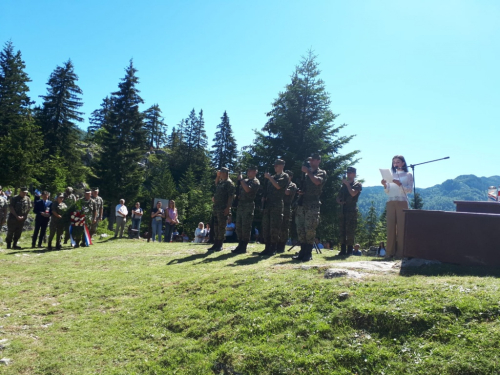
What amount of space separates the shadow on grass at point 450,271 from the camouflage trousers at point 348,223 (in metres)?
3.20

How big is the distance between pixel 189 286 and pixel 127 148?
3773 centimetres

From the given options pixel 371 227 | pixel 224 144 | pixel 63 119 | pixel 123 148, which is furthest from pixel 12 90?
pixel 371 227

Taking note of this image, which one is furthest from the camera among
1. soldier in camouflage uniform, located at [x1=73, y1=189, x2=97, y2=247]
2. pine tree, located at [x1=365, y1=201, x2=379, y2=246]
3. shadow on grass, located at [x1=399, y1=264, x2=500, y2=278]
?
pine tree, located at [x1=365, y1=201, x2=379, y2=246]

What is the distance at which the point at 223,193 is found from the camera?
33.4 ft

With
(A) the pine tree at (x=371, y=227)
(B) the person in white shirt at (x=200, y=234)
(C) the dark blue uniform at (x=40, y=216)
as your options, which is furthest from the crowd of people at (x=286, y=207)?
(A) the pine tree at (x=371, y=227)

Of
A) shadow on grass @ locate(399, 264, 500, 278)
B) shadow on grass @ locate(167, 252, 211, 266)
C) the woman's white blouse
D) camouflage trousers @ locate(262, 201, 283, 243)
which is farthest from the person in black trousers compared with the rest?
shadow on grass @ locate(399, 264, 500, 278)

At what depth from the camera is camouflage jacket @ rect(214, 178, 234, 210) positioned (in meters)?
10.1

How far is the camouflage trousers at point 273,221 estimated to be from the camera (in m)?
9.47

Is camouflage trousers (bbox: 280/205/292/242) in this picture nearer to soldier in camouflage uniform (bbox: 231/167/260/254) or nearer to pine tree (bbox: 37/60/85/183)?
soldier in camouflage uniform (bbox: 231/167/260/254)

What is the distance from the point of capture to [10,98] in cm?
4459

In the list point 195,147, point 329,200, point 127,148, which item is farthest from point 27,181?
point 195,147

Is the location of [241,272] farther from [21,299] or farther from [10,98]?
[10,98]

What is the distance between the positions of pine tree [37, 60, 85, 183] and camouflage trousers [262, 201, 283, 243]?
3803cm

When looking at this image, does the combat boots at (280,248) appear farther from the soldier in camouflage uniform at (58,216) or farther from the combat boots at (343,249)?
the soldier in camouflage uniform at (58,216)
